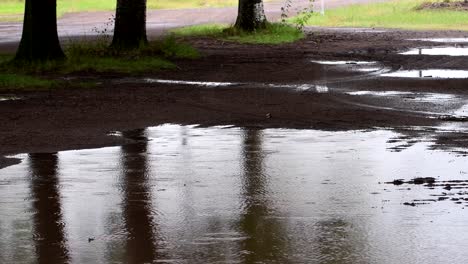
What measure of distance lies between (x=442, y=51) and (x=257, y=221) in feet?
68.8

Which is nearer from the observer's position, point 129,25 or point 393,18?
point 129,25

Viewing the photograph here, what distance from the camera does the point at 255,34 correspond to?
35344mm

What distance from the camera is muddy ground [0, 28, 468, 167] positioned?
14367 millimetres

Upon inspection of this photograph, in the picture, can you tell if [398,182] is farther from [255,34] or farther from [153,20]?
[153,20]

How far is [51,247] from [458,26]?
113 ft

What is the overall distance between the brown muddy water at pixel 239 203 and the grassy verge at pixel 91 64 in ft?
24.0

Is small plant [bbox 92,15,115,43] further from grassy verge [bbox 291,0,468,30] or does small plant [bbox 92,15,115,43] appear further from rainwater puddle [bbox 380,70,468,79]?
rainwater puddle [bbox 380,70,468,79]

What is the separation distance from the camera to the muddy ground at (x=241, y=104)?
14.4 metres

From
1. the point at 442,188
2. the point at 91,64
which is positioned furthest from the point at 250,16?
the point at 442,188

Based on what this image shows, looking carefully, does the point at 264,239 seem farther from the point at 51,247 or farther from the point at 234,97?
the point at 234,97

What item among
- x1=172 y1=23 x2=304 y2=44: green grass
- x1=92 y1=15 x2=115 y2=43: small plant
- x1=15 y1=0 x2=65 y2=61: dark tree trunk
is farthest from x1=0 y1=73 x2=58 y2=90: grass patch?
x1=172 y1=23 x2=304 y2=44: green grass

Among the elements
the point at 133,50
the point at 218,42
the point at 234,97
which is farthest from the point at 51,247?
the point at 218,42

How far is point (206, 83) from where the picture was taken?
21094mm

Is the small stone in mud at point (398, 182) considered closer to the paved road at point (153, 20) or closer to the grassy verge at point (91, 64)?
the grassy verge at point (91, 64)
